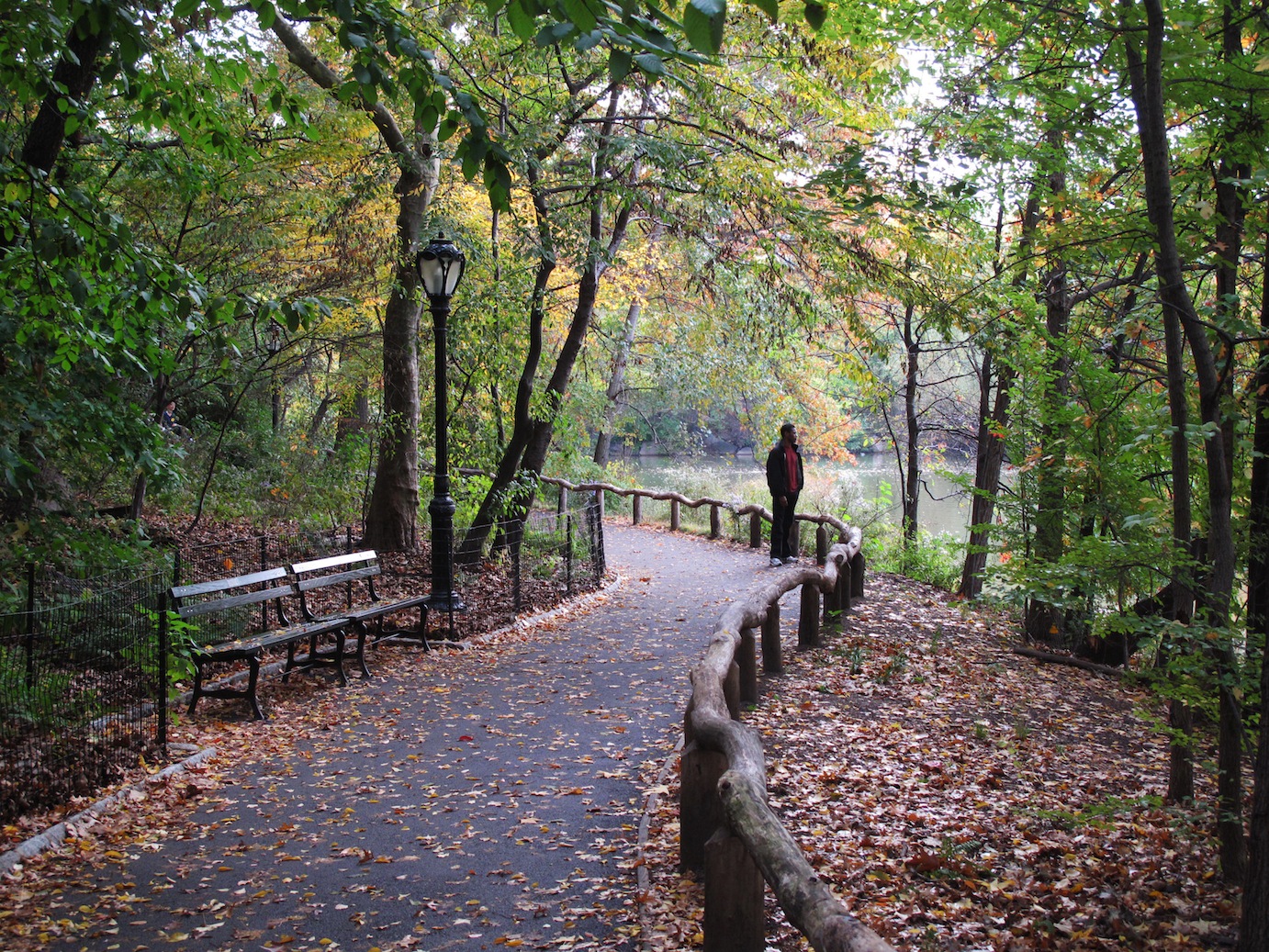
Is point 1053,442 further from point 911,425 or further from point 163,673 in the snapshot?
point 911,425

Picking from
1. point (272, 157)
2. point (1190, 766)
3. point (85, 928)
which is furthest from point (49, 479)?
point (1190, 766)

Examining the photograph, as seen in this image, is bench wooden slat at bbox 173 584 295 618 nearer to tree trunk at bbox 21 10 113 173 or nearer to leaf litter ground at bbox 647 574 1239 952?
tree trunk at bbox 21 10 113 173

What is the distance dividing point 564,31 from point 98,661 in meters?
6.26

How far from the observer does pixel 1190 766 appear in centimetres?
533

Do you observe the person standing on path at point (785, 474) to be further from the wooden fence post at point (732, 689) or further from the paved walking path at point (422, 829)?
the wooden fence post at point (732, 689)

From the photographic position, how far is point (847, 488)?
21156 mm

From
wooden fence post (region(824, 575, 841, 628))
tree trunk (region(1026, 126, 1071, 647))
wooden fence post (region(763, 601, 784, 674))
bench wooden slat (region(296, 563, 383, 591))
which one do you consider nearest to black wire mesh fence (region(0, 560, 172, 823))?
bench wooden slat (region(296, 563, 383, 591))

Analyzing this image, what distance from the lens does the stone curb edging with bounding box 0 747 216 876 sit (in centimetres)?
467

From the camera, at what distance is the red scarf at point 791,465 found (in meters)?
14.1

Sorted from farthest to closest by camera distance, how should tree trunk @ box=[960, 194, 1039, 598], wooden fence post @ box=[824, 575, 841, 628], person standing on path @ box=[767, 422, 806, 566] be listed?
person standing on path @ box=[767, 422, 806, 566] → wooden fence post @ box=[824, 575, 841, 628] → tree trunk @ box=[960, 194, 1039, 598]

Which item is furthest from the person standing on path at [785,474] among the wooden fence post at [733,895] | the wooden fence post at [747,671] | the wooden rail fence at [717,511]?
the wooden fence post at [733,895]

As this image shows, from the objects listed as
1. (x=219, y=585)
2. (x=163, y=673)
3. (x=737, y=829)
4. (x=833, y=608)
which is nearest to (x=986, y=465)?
(x=833, y=608)

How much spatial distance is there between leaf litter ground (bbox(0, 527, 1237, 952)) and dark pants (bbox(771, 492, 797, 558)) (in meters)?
5.42

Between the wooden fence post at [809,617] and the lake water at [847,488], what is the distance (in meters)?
1.89
